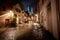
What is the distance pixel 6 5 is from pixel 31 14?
2469cm

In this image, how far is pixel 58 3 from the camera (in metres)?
6.49

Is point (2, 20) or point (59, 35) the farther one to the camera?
point (2, 20)

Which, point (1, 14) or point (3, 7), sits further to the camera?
point (3, 7)

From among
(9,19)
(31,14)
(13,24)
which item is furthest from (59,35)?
(31,14)

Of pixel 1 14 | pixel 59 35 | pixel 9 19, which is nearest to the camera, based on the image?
pixel 59 35

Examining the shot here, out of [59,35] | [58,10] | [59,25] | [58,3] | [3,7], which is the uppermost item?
[3,7]

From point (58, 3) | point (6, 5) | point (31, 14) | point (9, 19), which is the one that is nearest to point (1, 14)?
point (9, 19)

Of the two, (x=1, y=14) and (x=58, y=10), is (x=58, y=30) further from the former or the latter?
(x=1, y=14)

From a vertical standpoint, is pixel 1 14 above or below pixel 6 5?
below

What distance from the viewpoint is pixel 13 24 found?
20.8 meters

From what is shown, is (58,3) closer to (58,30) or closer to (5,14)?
(58,30)

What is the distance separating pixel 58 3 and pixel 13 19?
1597 centimetres

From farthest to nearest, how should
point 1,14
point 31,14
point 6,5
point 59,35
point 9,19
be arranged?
point 31,14 → point 6,5 → point 9,19 → point 1,14 → point 59,35

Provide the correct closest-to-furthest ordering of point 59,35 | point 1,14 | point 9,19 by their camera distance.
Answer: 1. point 59,35
2. point 1,14
3. point 9,19
